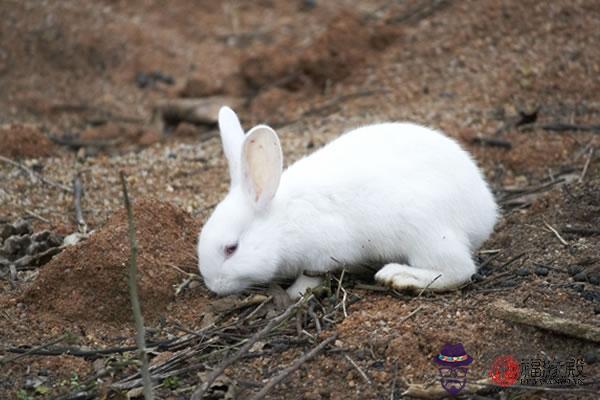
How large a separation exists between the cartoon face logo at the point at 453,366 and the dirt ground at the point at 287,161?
49 millimetres

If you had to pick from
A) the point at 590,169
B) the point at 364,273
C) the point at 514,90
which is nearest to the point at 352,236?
the point at 364,273

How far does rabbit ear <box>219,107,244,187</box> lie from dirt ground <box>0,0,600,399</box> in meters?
0.66

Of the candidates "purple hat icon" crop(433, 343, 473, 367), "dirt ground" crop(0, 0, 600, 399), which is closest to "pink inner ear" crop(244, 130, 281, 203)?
"dirt ground" crop(0, 0, 600, 399)

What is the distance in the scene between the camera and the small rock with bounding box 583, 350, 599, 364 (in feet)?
14.4

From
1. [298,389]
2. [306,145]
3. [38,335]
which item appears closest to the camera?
[298,389]

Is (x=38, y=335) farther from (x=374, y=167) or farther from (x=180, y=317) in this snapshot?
(x=374, y=167)

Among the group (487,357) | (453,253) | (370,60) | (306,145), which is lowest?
(487,357)

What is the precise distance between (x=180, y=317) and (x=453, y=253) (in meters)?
1.65

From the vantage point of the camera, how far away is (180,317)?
5289 millimetres

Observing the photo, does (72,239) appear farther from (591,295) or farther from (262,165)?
(591,295)

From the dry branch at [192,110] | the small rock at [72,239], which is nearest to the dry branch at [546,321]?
the small rock at [72,239]

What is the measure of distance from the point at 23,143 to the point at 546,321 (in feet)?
17.5

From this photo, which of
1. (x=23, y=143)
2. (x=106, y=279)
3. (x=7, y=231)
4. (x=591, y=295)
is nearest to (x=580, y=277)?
(x=591, y=295)

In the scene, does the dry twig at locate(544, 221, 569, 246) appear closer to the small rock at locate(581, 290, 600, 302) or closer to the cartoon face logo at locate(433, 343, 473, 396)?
the small rock at locate(581, 290, 600, 302)
